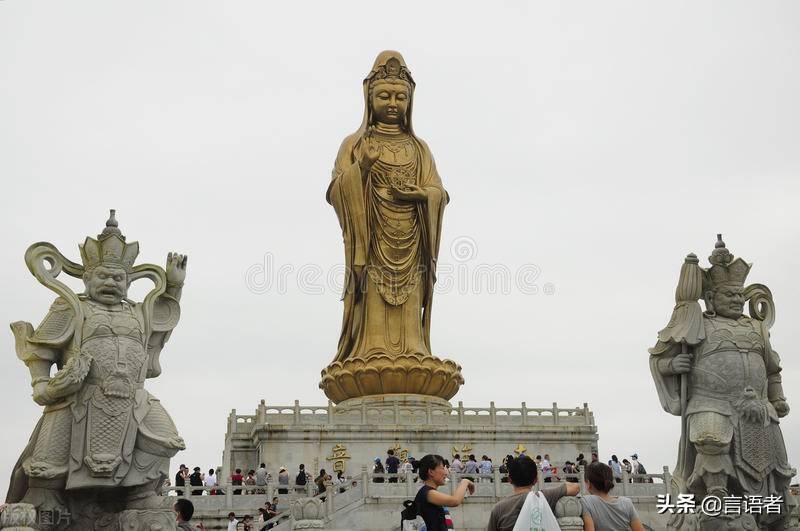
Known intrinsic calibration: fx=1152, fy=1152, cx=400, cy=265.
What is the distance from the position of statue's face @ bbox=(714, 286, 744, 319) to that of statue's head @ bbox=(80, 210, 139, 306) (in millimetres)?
5539

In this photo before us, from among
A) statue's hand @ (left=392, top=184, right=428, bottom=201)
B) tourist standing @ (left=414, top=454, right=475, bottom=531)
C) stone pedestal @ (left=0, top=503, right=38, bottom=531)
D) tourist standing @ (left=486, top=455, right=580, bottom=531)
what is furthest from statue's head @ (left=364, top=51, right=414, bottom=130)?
tourist standing @ (left=486, top=455, right=580, bottom=531)

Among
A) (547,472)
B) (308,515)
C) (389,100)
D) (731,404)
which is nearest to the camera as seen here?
(731,404)

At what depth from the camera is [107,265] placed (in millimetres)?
10336

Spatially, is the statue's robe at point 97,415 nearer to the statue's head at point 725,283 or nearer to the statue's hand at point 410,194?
the statue's head at point 725,283

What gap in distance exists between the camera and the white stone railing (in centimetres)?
2222

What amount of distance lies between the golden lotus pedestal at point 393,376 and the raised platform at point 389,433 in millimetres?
305

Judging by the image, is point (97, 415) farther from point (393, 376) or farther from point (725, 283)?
point (393, 376)

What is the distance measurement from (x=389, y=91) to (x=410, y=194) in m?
2.55

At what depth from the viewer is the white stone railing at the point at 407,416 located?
875 inches

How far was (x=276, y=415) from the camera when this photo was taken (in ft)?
73.1

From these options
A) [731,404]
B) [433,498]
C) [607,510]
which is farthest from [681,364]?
[433,498]

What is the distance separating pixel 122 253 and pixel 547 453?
1391 centimetres

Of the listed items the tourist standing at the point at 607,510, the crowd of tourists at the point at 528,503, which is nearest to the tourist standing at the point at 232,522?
the crowd of tourists at the point at 528,503

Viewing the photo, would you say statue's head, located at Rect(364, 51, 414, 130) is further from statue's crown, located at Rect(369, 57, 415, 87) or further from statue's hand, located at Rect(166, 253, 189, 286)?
statue's hand, located at Rect(166, 253, 189, 286)
